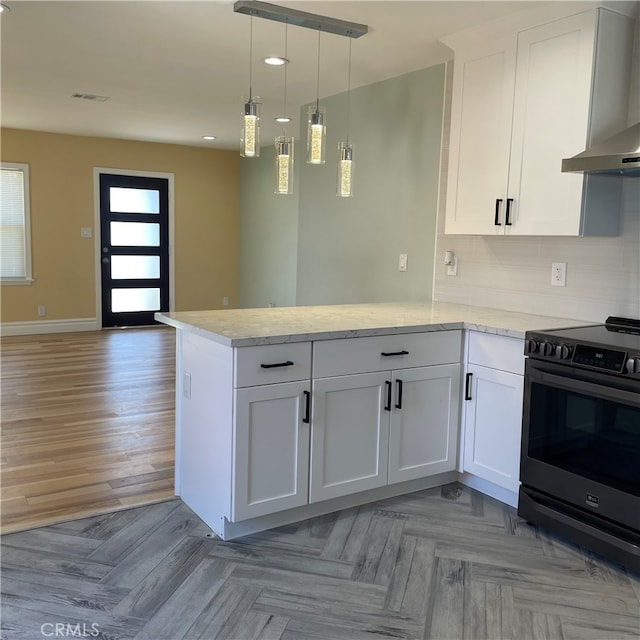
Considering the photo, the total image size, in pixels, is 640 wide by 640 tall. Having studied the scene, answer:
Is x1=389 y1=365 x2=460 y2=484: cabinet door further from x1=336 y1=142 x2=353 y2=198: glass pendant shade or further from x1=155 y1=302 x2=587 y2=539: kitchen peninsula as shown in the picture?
x1=336 y1=142 x2=353 y2=198: glass pendant shade

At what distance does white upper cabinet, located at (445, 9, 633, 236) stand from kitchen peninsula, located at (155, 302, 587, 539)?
0.54 metres

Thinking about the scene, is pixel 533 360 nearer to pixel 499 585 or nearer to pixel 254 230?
pixel 499 585

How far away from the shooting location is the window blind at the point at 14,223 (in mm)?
7164

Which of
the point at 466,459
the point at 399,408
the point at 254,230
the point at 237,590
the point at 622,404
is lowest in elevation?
the point at 237,590

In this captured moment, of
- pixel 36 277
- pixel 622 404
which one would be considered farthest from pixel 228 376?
pixel 36 277

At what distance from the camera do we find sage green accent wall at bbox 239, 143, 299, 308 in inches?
298

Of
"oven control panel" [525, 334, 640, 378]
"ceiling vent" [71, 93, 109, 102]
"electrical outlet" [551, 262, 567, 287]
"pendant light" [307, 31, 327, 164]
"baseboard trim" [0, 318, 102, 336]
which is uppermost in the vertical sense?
"ceiling vent" [71, 93, 109, 102]

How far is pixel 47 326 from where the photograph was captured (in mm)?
7562

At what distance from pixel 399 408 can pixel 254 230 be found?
5854mm

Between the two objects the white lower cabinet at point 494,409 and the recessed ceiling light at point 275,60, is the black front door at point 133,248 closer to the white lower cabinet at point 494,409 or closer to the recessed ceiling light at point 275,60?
the recessed ceiling light at point 275,60

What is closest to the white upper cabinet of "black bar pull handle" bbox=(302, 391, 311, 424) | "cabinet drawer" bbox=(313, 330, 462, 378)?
"cabinet drawer" bbox=(313, 330, 462, 378)

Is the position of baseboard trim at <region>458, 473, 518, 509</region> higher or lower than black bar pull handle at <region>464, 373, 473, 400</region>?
lower

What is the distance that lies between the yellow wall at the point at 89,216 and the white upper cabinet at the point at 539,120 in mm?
5549

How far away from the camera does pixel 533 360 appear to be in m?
2.64
